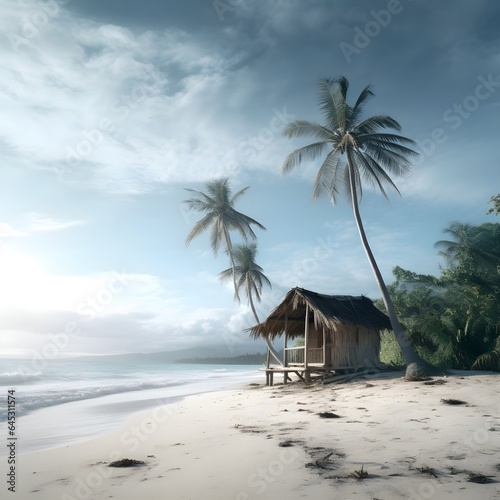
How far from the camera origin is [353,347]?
19.3 m

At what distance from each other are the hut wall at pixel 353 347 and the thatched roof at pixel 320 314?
0.54m

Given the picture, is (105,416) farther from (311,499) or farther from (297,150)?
(297,150)

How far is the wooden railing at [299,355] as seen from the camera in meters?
19.8

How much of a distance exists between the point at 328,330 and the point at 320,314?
2909 mm

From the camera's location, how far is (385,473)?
16.4ft

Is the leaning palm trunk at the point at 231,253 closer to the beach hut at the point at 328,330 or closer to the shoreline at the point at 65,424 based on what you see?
the beach hut at the point at 328,330


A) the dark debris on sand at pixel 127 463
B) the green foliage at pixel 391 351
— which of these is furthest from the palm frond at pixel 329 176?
the dark debris on sand at pixel 127 463

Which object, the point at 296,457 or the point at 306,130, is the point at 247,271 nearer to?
the point at 306,130

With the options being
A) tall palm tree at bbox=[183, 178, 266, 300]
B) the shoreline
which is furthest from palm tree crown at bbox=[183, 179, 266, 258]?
the shoreline

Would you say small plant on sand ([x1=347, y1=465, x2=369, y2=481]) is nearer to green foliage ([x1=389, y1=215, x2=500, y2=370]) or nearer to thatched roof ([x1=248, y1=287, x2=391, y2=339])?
thatched roof ([x1=248, y1=287, x2=391, y2=339])

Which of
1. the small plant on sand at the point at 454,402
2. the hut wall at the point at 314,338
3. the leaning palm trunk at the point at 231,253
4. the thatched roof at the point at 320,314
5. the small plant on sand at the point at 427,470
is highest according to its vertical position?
the leaning palm trunk at the point at 231,253

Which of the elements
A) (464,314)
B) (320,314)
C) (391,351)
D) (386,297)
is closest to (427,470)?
(320,314)

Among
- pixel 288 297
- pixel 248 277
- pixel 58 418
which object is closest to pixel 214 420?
pixel 58 418

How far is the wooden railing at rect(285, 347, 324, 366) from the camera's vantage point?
19.8m
